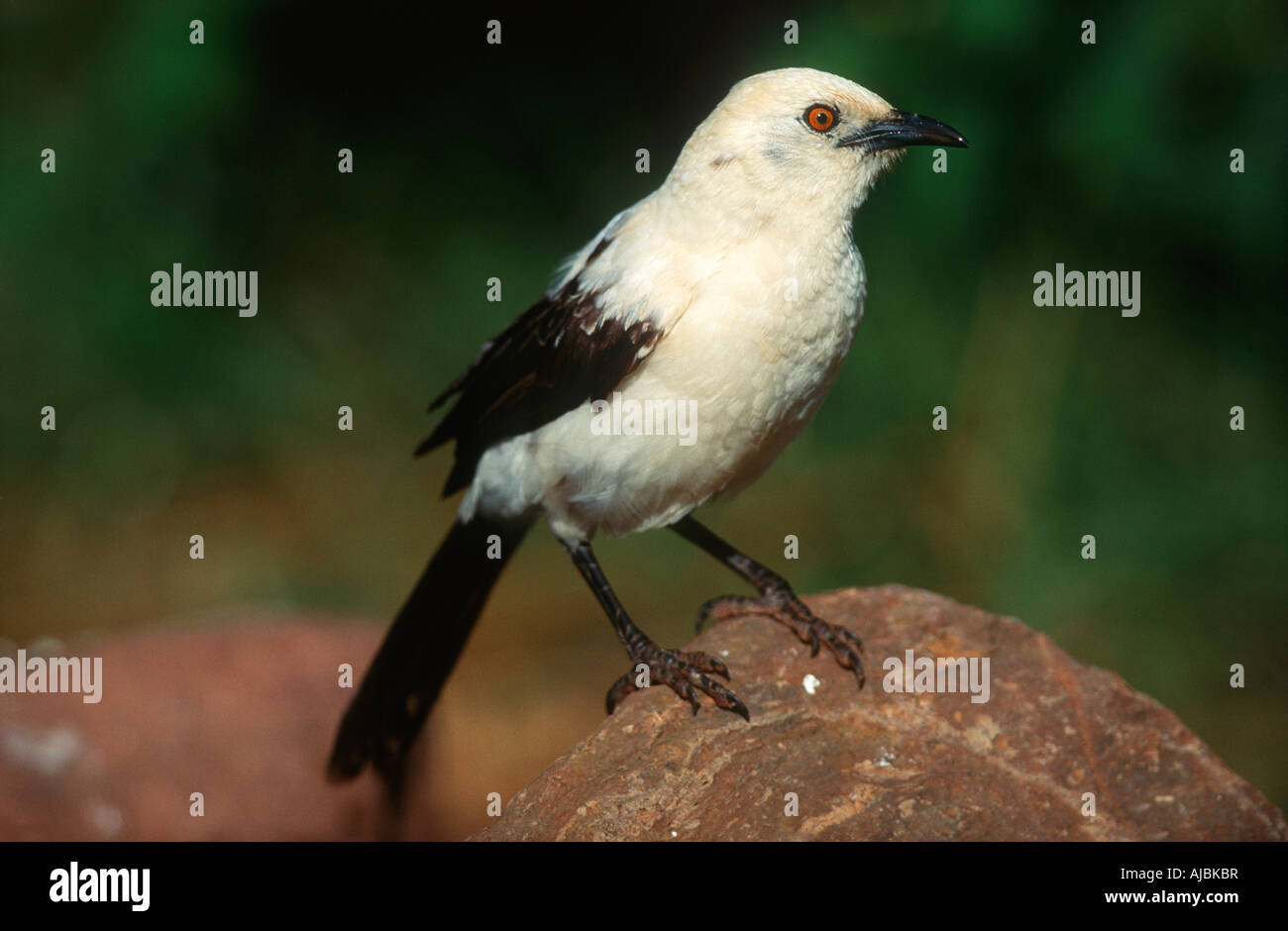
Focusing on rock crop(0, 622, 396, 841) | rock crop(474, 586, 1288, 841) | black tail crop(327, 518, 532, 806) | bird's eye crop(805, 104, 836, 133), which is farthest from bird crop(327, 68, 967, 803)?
rock crop(0, 622, 396, 841)

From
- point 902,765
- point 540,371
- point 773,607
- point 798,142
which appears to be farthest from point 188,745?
point 798,142

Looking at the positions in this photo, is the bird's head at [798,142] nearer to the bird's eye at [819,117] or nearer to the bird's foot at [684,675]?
the bird's eye at [819,117]

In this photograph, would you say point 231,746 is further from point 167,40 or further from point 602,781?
point 167,40

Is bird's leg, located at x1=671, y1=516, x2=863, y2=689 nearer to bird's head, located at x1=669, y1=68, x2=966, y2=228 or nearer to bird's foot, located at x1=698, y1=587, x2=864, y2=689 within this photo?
bird's foot, located at x1=698, y1=587, x2=864, y2=689

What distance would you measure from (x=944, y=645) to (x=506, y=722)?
10.4ft

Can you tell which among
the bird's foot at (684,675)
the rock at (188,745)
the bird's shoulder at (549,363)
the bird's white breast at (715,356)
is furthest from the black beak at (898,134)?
the rock at (188,745)

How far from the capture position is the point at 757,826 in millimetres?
2865

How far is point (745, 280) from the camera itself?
3.23 meters

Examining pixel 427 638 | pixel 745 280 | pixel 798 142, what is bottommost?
pixel 427 638

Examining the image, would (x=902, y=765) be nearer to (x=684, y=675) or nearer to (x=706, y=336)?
(x=684, y=675)

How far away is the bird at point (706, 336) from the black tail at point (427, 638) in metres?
0.31

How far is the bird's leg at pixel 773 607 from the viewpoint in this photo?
11.4 ft

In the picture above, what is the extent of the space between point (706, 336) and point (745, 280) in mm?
179

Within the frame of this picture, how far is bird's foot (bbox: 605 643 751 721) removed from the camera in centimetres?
327
